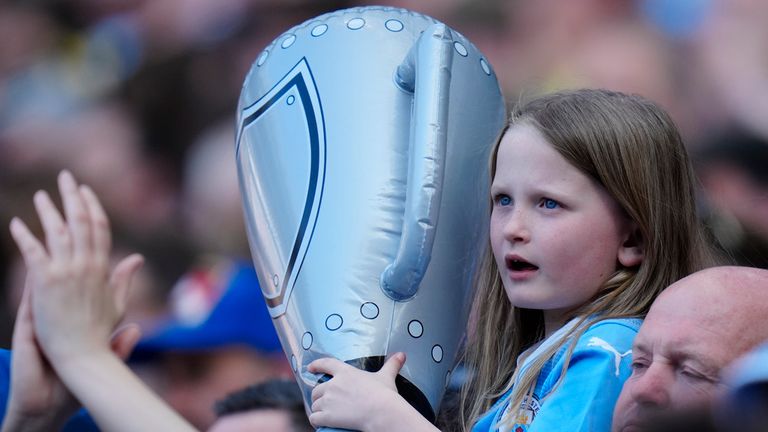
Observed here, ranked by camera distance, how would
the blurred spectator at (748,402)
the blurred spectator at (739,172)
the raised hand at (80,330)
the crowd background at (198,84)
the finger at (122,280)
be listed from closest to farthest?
the blurred spectator at (748,402)
the raised hand at (80,330)
the finger at (122,280)
the blurred spectator at (739,172)
the crowd background at (198,84)

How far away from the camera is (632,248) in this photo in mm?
1669

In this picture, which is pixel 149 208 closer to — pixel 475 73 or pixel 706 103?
pixel 706 103

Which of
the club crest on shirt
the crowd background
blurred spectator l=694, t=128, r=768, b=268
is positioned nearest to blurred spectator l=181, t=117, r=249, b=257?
the crowd background

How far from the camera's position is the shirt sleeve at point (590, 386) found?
1.46 m

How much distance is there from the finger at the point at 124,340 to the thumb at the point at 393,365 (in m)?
0.62

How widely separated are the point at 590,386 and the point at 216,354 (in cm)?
170

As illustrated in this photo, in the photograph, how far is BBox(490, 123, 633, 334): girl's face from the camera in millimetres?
1607

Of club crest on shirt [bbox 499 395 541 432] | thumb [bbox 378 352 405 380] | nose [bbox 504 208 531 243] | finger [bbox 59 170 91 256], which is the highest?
nose [bbox 504 208 531 243]

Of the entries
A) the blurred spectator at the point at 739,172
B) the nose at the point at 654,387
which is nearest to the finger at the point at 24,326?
the nose at the point at 654,387

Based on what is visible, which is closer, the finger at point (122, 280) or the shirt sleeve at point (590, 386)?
the shirt sleeve at point (590, 386)

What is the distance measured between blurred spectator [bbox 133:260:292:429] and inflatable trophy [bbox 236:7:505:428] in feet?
3.84

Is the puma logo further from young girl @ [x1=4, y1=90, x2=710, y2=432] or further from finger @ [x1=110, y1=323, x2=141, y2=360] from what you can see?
finger @ [x1=110, y1=323, x2=141, y2=360]

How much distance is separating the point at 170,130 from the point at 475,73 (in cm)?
328

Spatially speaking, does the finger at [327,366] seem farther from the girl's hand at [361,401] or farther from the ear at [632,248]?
the ear at [632,248]
